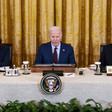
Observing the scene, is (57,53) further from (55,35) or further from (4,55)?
(4,55)

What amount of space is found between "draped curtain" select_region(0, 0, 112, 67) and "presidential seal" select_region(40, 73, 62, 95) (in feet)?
7.19

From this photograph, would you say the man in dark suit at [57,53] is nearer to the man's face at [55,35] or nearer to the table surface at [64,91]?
the man's face at [55,35]

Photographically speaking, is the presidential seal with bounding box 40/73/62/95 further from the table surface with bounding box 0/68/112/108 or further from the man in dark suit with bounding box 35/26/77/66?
the man in dark suit with bounding box 35/26/77/66

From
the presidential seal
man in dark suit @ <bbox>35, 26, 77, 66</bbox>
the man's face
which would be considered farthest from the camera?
man in dark suit @ <bbox>35, 26, 77, 66</bbox>

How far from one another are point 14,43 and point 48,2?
102 cm

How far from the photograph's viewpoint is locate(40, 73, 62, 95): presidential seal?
5.13 feet

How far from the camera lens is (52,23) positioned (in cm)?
368

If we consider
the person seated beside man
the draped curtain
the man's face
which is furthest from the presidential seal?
the draped curtain

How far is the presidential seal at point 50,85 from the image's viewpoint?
156 cm

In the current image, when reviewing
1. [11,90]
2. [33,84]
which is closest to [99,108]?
[33,84]

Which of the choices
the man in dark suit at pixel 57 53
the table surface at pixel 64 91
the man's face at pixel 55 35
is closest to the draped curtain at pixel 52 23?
the man in dark suit at pixel 57 53

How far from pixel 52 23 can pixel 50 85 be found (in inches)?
90.0

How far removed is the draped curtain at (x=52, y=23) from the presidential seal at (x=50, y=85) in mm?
2192

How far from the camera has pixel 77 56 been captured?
3.74 metres
